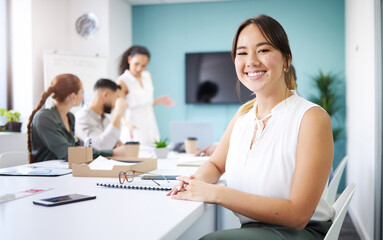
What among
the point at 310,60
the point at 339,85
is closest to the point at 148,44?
the point at 310,60

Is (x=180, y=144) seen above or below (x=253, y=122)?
below

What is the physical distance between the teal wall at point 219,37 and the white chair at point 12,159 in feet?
12.3

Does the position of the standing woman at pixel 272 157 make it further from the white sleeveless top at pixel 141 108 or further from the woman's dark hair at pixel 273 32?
the white sleeveless top at pixel 141 108

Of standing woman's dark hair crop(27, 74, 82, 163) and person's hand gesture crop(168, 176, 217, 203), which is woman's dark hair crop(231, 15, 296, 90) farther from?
standing woman's dark hair crop(27, 74, 82, 163)

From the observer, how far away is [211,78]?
5949mm

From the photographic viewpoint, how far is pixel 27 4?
191 inches

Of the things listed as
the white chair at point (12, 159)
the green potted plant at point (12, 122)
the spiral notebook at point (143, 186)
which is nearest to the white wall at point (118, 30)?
the green potted plant at point (12, 122)

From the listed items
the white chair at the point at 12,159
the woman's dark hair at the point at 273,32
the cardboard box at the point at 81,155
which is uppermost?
the woman's dark hair at the point at 273,32

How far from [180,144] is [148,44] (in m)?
3.55

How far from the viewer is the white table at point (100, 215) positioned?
88 cm

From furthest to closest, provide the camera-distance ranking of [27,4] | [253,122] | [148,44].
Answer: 1. [148,44]
2. [27,4]
3. [253,122]

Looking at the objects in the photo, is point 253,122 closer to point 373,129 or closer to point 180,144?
point 180,144

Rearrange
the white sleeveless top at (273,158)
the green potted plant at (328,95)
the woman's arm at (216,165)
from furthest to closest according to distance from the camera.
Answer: the green potted plant at (328,95), the woman's arm at (216,165), the white sleeveless top at (273,158)

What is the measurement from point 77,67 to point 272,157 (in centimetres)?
441
